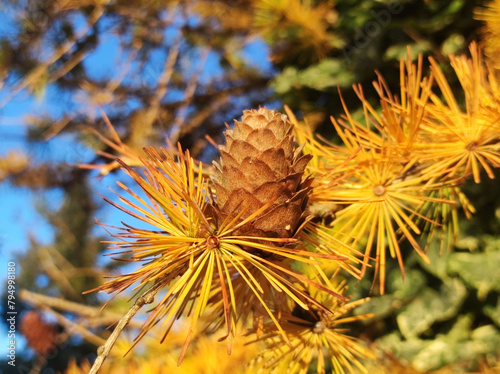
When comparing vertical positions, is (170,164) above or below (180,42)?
below

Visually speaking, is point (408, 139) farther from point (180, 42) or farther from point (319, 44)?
point (180, 42)

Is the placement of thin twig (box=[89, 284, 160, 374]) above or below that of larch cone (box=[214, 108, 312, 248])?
below

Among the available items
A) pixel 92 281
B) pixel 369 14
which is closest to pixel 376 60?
pixel 369 14

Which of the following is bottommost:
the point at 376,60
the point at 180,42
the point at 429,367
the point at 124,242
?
the point at 429,367

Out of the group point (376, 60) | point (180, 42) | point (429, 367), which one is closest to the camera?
point (429, 367)

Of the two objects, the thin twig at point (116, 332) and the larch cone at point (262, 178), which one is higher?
the larch cone at point (262, 178)

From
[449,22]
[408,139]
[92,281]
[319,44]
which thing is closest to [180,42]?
[319,44]

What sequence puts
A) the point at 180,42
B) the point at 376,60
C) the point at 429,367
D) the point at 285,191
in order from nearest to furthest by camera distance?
the point at 285,191, the point at 429,367, the point at 376,60, the point at 180,42

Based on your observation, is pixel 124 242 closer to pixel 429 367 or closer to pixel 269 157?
pixel 269 157

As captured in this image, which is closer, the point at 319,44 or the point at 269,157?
the point at 269,157
